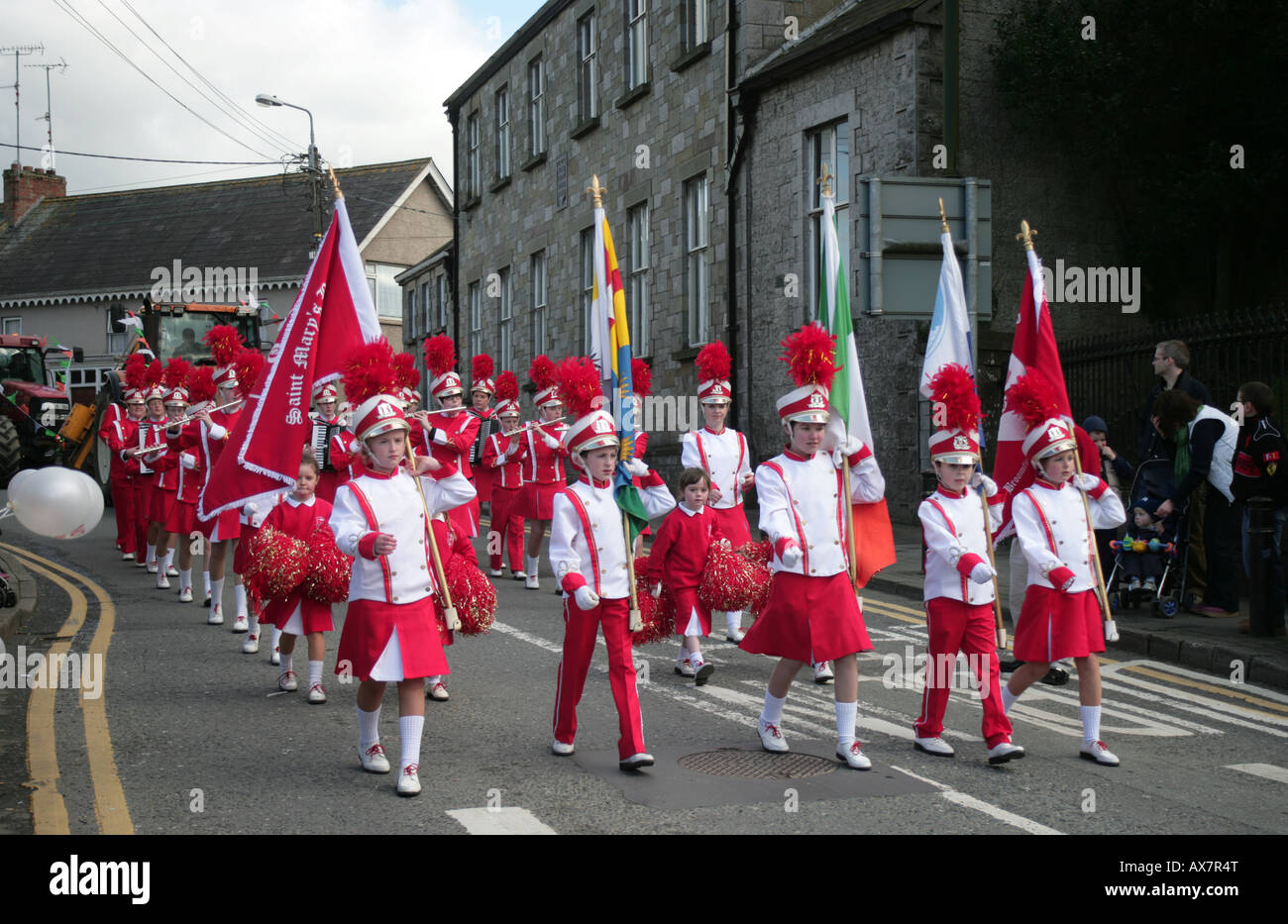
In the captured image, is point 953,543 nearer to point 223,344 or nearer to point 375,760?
point 375,760

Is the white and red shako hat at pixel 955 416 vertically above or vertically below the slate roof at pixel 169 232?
below

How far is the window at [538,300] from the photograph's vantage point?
30766 millimetres

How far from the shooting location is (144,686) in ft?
27.7

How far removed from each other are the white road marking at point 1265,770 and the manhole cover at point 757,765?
2004 mm

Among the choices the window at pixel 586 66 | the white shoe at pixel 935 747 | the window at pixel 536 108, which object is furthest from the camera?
the window at pixel 536 108

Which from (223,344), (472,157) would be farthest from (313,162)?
(223,344)

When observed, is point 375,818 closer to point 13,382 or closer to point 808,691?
point 808,691

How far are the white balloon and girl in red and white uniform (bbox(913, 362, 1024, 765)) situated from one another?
3910 mm

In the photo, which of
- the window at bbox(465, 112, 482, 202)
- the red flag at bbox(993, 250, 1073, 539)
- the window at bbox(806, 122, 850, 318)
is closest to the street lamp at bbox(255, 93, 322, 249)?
the window at bbox(465, 112, 482, 202)

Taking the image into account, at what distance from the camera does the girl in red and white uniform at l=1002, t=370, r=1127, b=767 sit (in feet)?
21.9

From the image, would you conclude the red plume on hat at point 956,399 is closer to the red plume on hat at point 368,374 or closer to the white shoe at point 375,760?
the red plume on hat at point 368,374

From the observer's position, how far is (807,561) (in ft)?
21.9

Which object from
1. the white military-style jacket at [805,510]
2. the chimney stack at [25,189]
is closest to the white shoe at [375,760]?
the white military-style jacket at [805,510]

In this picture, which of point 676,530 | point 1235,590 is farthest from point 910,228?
point 676,530
